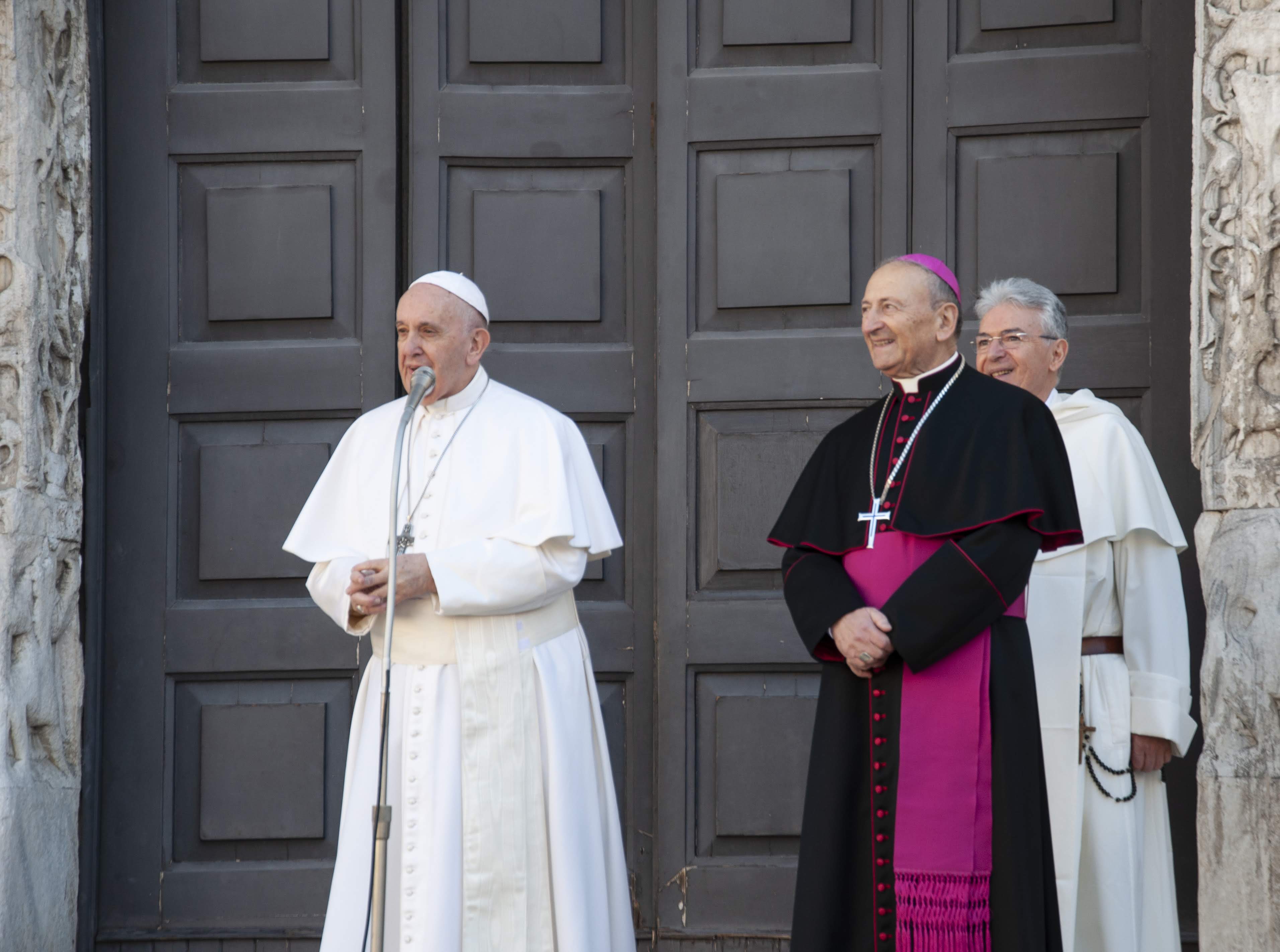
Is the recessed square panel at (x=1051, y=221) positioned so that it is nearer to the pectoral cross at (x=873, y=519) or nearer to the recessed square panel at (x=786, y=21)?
the recessed square panel at (x=786, y=21)

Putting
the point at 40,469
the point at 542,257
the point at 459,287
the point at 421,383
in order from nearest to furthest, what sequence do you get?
the point at 421,383 < the point at 459,287 < the point at 40,469 < the point at 542,257

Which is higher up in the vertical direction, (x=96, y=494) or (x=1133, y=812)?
(x=96, y=494)

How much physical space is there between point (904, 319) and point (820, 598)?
2.32 ft

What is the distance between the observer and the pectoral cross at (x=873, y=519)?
3.39 meters

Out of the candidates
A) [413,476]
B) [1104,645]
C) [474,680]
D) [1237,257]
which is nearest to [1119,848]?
[1104,645]

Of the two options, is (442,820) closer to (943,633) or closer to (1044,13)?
(943,633)

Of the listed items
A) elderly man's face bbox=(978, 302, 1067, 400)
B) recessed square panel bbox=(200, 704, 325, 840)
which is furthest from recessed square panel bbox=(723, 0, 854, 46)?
recessed square panel bbox=(200, 704, 325, 840)

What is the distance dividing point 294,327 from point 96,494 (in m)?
0.87

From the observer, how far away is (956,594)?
10.2 ft

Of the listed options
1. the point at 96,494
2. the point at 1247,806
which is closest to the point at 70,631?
the point at 96,494

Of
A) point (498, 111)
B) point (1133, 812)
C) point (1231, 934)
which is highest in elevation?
point (498, 111)

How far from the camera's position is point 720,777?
15.3 feet

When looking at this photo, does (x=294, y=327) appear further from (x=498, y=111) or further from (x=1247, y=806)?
(x=1247, y=806)

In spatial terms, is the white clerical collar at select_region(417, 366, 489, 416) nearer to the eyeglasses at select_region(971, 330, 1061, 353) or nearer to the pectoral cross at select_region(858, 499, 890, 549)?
the pectoral cross at select_region(858, 499, 890, 549)
